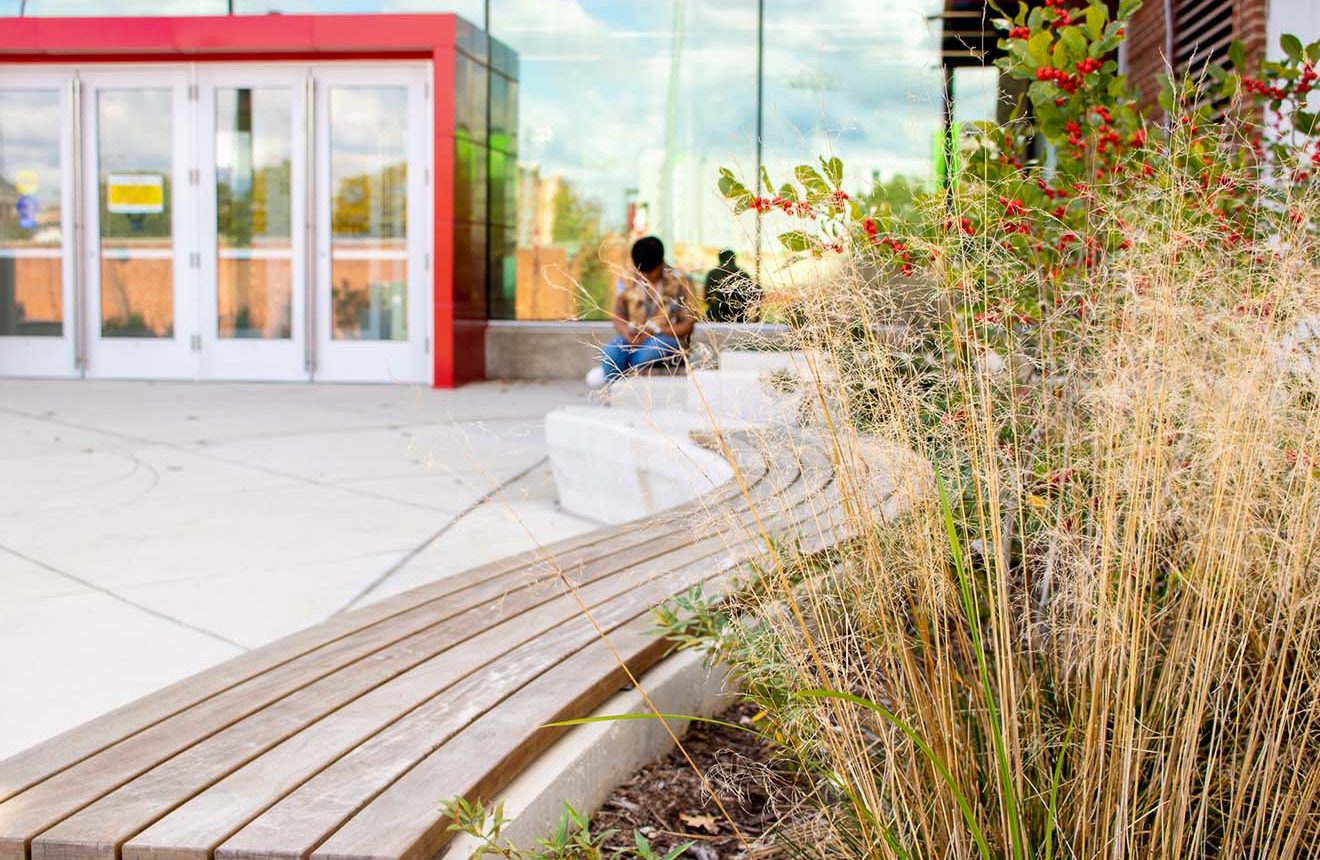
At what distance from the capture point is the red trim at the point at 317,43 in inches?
419

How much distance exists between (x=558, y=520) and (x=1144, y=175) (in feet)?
11.0

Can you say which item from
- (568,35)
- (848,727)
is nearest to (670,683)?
(848,727)

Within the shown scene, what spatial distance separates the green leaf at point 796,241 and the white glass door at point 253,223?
9.75 metres

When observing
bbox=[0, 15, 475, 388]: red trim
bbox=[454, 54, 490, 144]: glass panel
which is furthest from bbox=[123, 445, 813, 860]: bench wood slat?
bbox=[454, 54, 490, 144]: glass panel

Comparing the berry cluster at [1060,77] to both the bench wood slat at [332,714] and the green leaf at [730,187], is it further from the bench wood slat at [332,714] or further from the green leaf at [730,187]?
the bench wood slat at [332,714]

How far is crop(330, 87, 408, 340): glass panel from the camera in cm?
1120

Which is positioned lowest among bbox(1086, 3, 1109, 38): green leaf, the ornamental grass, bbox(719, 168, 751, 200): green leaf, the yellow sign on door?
the ornamental grass

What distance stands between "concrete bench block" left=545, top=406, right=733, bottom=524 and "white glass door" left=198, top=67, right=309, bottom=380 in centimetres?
665

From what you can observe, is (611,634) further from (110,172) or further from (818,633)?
(110,172)

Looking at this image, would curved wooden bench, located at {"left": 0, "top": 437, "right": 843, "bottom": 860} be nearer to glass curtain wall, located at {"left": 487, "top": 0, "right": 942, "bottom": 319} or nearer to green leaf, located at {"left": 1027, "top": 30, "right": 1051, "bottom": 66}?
green leaf, located at {"left": 1027, "top": 30, "right": 1051, "bottom": 66}

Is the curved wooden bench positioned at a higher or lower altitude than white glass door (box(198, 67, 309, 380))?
lower

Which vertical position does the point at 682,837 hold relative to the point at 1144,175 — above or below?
below

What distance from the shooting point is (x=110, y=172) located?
11.4 metres

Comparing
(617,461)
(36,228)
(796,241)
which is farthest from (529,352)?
(796,241)
